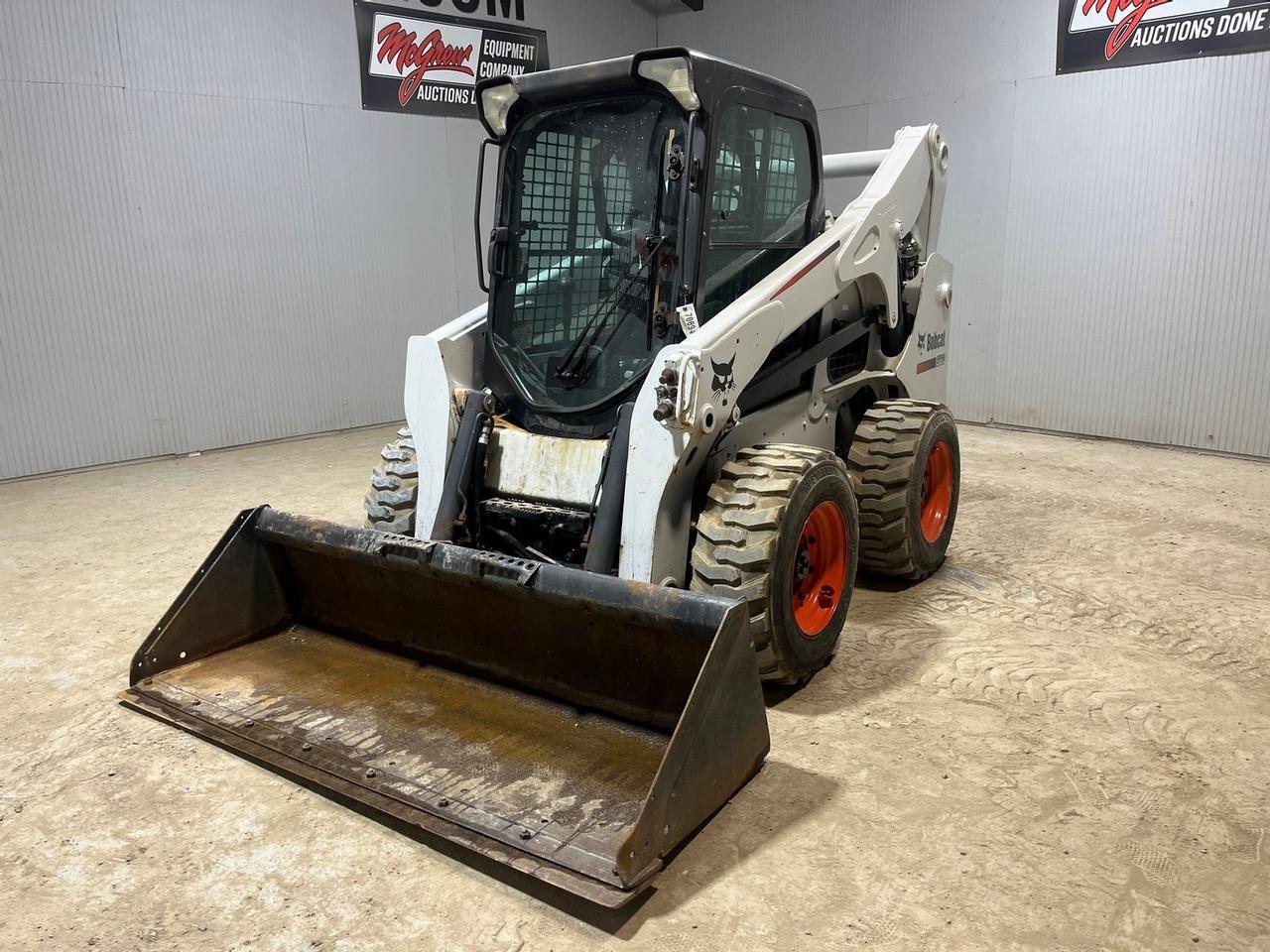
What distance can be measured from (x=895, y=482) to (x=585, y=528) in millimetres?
1824

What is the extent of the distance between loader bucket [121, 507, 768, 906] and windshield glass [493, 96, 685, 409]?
0.97 m

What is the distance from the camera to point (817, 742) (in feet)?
11.1

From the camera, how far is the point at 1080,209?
337 inches

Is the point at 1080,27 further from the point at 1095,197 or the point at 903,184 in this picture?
the point at 903,184

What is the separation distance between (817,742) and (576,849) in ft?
3.67

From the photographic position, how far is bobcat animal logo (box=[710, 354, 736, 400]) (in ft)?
11.5

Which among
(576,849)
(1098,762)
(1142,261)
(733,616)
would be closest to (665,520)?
(733,616)

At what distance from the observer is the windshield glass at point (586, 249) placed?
376cm

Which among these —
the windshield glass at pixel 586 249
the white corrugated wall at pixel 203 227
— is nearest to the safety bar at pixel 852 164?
the windshield glass at pixel 586 249

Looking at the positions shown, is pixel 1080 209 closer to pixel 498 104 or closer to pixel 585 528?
pixel 498 104

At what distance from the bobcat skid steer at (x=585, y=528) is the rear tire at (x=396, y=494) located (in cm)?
1

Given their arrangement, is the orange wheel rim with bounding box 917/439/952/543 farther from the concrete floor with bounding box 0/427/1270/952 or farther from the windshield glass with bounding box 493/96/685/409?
the windshield glass with bounding box 493/96/685/409

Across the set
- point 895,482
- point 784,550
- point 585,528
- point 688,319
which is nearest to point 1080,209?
point 895,482

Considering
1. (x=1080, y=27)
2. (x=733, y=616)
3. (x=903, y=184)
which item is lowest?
(x=733, y=616)
